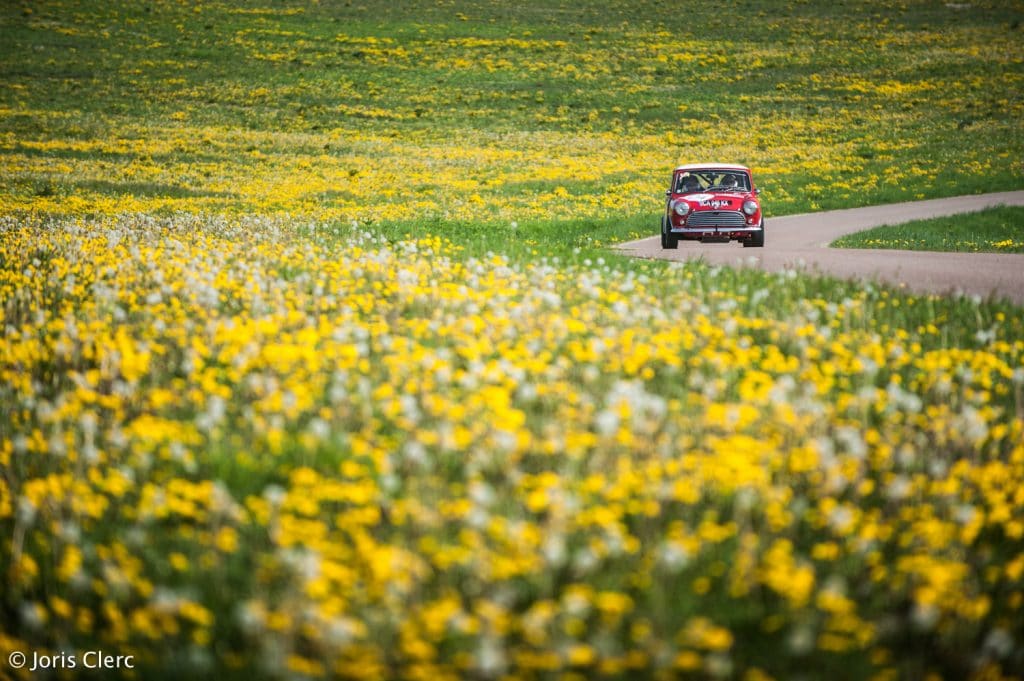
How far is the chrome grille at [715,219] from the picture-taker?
70.2 feet

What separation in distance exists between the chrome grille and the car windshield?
907 mm

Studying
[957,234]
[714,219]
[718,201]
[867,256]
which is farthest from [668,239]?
[957,234]

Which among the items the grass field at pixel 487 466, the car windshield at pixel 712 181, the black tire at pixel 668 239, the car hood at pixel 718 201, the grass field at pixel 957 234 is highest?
the car windshield at pixel 712 181

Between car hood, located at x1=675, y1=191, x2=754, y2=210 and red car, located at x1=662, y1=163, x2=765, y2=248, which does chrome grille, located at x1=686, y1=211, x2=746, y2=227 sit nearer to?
red car, located at x1=662, y1=163, x2=765, y2=248

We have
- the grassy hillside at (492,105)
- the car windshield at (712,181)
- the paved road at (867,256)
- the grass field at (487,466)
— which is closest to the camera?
the grass field at (487,466)

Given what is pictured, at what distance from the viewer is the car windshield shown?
22.4 meters

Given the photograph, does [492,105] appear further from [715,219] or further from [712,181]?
[715,219]

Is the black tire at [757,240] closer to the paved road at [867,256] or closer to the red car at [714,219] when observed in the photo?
the red car at [714,219]

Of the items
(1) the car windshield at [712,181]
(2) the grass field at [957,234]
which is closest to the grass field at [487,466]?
(1) the car windshield at [712,181]

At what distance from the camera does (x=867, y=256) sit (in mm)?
18547

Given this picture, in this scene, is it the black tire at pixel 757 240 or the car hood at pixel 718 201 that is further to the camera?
the car hood at pixel 718 201

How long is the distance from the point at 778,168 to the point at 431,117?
71.3 feet

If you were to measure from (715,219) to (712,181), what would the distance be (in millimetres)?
1837

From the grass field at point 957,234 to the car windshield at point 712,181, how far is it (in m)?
2.38
